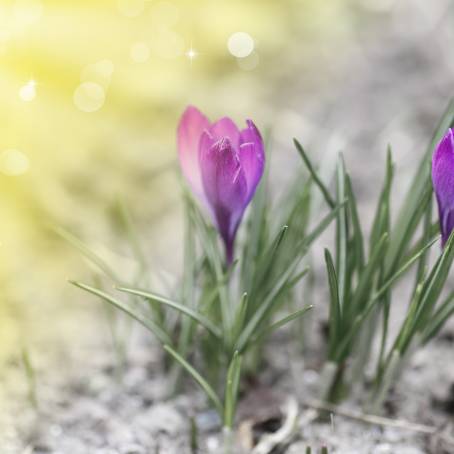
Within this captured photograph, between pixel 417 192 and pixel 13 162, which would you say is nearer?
pixel 417 192

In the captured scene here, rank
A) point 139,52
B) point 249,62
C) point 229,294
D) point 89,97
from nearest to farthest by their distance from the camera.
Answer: point 229,294, point 89,97, point 139,52, point 249,62

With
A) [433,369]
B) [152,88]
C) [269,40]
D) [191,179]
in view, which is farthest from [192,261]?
[269,40]

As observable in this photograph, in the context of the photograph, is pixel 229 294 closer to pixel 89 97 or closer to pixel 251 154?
pixel 251 154

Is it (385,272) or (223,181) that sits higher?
(223,181)

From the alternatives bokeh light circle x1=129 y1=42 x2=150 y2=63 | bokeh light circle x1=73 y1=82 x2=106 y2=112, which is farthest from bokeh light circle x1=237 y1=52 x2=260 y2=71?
bokeh light circle x1=73 y1=82 x2=106 y2=112

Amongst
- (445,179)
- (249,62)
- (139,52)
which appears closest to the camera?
(445,179)

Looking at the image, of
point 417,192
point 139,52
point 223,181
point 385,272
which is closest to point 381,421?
point 385,272

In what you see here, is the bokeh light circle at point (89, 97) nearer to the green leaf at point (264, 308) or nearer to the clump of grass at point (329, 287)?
the clump of grass at point (329, 287)
